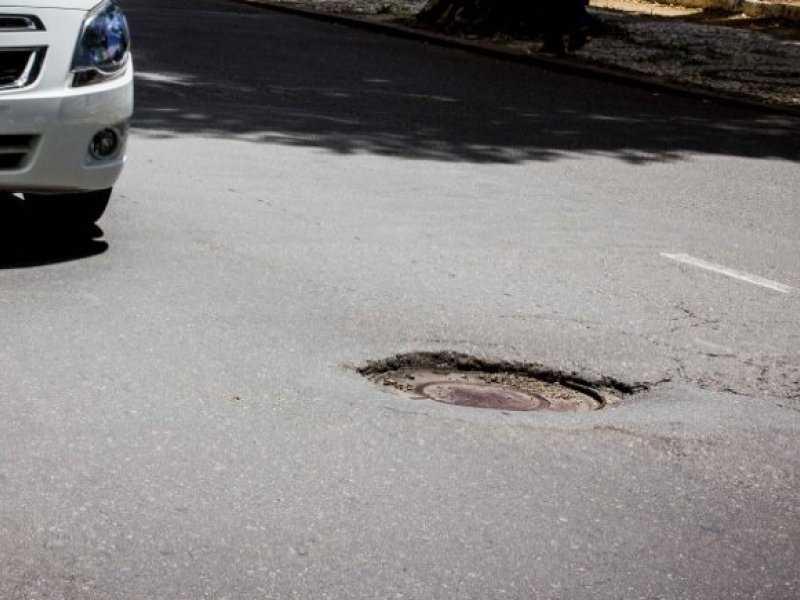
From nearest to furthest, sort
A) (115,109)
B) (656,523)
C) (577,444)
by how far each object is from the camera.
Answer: (656,523), (577,444), (115,109)

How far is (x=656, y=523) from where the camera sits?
4.74 m

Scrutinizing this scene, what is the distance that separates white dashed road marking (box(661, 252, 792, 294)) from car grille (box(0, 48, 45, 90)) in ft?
10.5

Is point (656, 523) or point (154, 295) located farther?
point (154, 295)

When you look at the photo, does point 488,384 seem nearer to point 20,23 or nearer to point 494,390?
point 494,390

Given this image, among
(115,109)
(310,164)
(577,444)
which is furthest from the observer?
(310,164)

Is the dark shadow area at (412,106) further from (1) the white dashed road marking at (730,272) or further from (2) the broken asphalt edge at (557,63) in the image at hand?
(1) the white dashed road marking at (730,272)

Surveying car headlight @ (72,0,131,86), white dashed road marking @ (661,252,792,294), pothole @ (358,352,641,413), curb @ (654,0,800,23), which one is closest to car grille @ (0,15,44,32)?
car headlight @ (72,0,131,86)

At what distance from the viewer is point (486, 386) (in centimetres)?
610

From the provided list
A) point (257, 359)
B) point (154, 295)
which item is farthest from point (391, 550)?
point (154, 295)

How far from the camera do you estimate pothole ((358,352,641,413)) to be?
5898 millimetres

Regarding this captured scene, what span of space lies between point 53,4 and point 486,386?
2.79m

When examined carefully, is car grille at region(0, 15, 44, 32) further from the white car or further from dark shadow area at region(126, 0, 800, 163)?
dark shadow area at region(126, 0, 800, 163)

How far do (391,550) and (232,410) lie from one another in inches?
48.5

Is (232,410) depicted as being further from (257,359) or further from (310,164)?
(310,164)
